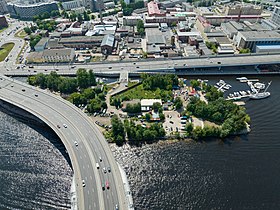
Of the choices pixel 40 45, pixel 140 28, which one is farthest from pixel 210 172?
pixel 40 45

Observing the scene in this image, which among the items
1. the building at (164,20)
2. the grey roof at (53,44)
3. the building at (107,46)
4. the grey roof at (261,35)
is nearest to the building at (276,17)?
the grey roof at (261,35)

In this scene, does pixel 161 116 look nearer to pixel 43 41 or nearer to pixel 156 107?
pixel 156 107

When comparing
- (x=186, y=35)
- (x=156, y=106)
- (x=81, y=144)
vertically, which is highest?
(x=81, y=144)

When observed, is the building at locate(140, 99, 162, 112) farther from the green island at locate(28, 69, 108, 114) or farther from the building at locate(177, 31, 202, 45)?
the building at locate(177, 31, 202, 45)

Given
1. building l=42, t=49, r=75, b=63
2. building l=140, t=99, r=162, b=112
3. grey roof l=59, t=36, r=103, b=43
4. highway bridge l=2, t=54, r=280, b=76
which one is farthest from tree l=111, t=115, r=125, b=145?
grey roof l=59, t=36, r=103, b=43

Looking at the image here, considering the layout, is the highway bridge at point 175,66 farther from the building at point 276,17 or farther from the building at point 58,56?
the building at point 276,17
